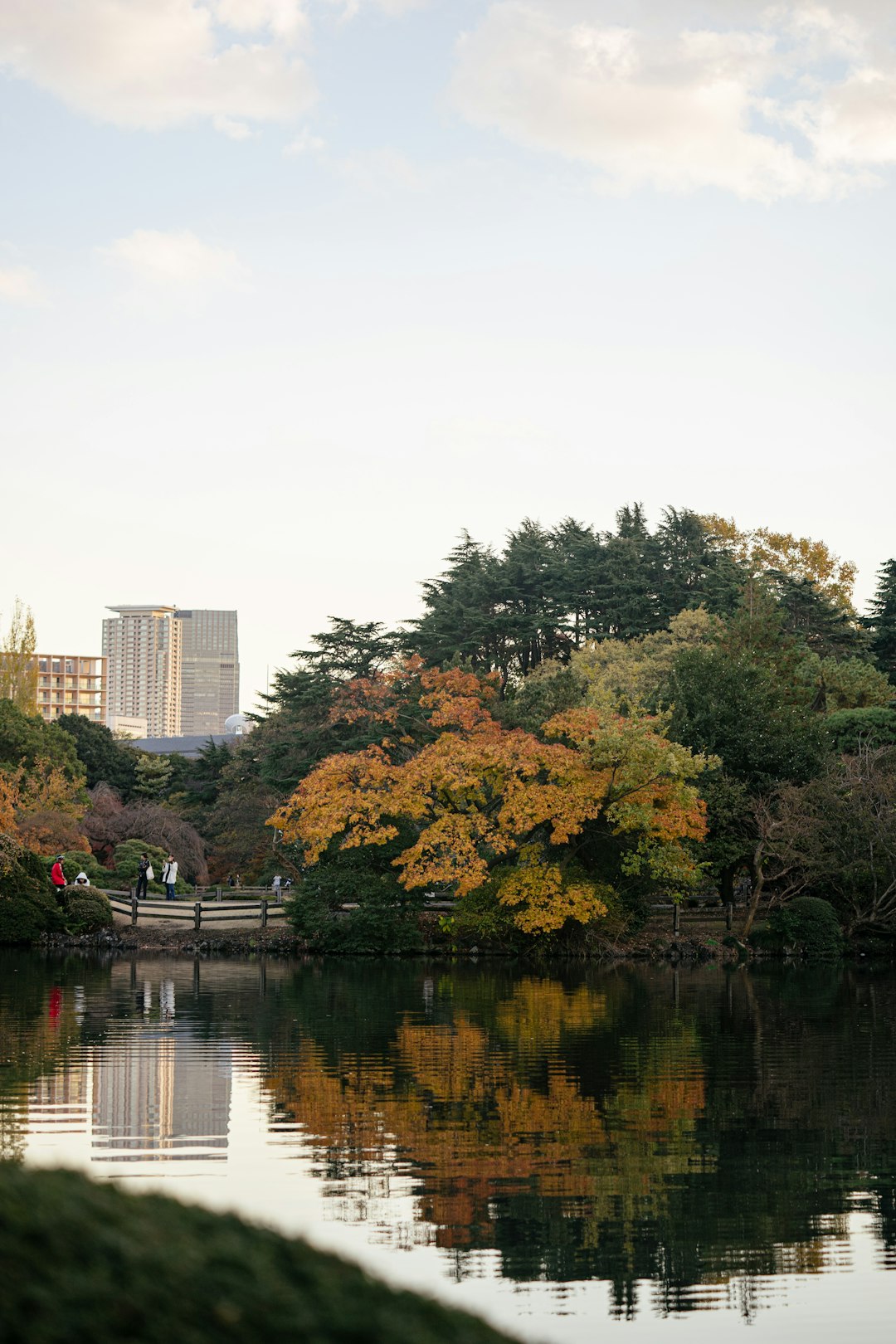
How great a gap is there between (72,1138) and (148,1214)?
29.1 ft

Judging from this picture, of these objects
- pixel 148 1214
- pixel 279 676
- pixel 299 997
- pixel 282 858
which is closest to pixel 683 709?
pixel 282 858

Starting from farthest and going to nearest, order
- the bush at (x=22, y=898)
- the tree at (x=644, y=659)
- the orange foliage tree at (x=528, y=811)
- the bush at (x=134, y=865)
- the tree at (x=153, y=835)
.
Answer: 1. the tree at (x=153, y=835)
2. the tree at (x=644, y=659)
3. the bush at (x=134, y=865)
4. the bush at (x=22, y=898)
5. the orange foliage tree at (x=528, y=811)

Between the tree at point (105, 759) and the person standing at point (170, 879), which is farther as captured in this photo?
the tree at point (105, 759)

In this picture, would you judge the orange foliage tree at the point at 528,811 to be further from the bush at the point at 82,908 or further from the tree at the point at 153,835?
the tree at the point at 153,835

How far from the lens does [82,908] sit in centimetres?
3584

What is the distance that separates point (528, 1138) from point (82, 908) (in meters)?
26.2

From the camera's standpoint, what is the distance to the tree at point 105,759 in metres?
60.2

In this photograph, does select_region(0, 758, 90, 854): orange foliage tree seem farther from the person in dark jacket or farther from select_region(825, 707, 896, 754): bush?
select_region(825, 707, 896, 754): bush

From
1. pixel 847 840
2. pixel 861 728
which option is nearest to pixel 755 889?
pixel 847 840

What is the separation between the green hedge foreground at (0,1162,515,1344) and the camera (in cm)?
271

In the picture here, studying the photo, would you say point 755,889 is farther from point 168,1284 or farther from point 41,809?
point 168,1284

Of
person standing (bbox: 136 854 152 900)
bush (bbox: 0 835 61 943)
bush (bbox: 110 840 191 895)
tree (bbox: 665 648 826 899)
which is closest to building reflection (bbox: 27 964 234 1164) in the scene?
bush (bbox: 0 835 61 943)

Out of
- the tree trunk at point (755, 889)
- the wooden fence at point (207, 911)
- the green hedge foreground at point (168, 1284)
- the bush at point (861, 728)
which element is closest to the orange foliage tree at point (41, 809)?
the wooden fence at point (207, 911)

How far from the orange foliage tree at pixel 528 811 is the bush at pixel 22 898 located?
5892 millimetres
